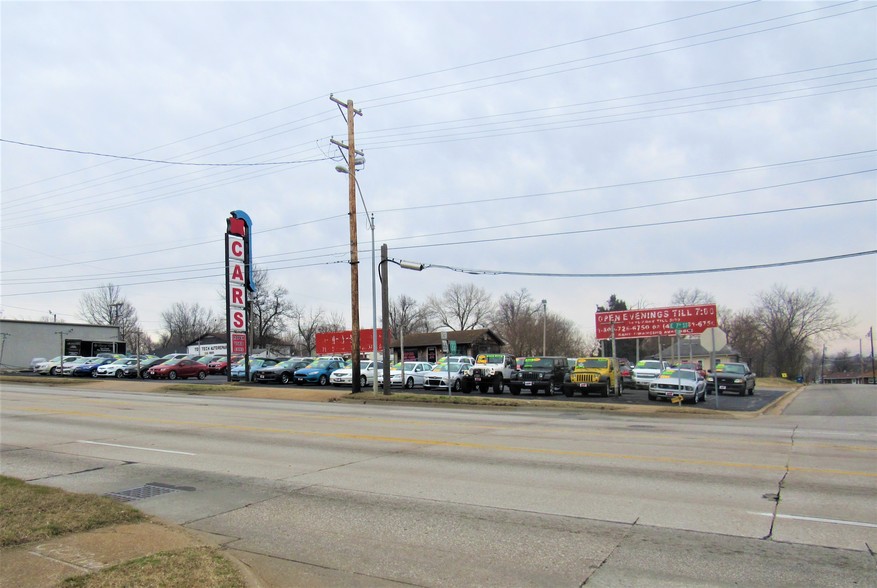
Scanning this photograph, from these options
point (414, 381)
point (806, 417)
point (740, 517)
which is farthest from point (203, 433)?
point (414, 381)

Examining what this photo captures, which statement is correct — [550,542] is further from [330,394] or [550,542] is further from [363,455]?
[330,394]

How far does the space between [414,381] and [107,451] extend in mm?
24393

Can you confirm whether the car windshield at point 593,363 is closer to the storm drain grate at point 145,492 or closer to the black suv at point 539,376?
the black suv at point 539,376

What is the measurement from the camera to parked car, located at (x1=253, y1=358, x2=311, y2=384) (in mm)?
37125

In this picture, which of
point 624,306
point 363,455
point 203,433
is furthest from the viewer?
point 624,306

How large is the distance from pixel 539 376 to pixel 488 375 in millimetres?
2528

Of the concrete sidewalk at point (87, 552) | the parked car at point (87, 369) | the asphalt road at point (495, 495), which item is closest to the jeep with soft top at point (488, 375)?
the asphalt road at point (495, 495)

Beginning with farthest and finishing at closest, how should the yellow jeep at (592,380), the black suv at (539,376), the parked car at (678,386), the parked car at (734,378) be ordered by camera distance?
the parked car at (734,378), the black suv at (539,376), the yellow jeep at (592,380), the parked car at (678,386)

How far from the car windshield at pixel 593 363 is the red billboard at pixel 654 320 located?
82.1 feet

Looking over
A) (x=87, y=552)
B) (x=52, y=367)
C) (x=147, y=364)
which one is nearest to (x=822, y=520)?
(x=87, y=552)

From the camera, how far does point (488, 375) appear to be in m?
29.6

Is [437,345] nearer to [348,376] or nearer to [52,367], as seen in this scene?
[348,376]

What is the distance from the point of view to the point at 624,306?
121812 mm

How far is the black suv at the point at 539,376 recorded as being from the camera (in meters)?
28.6
